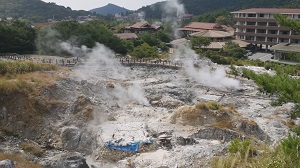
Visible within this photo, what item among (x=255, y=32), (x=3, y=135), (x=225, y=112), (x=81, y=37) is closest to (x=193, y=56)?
(x=81, y=37)

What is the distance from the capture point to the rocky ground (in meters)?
15.2

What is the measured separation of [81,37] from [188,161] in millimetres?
26646

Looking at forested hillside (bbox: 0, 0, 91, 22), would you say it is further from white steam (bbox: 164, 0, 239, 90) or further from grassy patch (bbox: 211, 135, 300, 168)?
grassy patch (bbox: 211, 135, 300, 168)

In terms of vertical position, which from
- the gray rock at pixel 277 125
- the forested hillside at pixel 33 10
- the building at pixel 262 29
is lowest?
the gray rock at pixel 277 125

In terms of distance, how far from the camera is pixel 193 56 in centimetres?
3825

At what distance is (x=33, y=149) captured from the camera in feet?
51.9

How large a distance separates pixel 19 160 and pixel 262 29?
42567 millimetres

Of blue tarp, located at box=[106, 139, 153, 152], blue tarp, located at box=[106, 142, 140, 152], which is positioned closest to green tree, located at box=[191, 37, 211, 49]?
blue tarp, located at box=[106, 139, 153, 152]

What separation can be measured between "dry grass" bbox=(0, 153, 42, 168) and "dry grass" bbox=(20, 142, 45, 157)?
0.69 m

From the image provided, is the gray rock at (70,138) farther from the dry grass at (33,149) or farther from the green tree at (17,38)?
the green tree at (17,38)

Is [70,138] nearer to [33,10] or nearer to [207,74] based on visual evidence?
[207,74]

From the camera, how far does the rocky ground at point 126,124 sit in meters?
15.2

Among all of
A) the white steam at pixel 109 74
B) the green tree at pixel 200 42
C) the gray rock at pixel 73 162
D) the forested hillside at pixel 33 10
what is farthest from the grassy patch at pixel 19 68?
the forested hillside at pixel 33 10

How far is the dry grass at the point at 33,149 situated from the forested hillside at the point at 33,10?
300 feet
